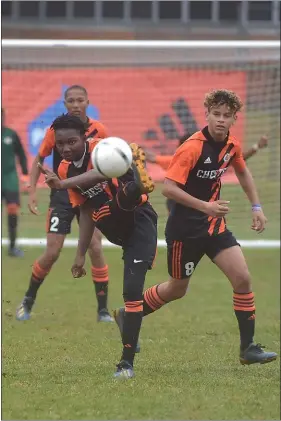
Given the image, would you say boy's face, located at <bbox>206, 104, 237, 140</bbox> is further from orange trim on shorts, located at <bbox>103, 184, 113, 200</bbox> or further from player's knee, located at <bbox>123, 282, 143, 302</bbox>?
player's knee, located at <bbox>123, 282, 143, 302</bbox>

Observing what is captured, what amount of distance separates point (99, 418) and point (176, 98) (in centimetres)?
1036

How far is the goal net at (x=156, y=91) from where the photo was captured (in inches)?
524

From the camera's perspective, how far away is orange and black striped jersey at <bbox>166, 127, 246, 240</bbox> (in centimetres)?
607

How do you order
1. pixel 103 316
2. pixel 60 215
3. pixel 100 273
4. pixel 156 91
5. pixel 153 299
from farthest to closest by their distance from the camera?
pixel 156 91, pixel 103 316, pixel 100 273, pixel 60 215, pixel 153 299

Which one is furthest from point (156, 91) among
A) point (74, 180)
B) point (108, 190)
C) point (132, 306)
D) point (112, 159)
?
point (112, 159)

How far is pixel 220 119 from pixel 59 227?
2.49 metres

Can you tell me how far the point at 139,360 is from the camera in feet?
21.5

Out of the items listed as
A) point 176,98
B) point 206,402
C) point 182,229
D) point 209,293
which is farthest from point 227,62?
point 206,402

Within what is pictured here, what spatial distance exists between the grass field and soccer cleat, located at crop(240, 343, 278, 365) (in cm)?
7

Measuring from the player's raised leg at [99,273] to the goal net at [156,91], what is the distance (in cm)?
472

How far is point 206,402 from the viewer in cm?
520

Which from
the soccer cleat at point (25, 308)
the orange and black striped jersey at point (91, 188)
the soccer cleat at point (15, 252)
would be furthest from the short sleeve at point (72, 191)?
the soccer cleat at point (15, 252)

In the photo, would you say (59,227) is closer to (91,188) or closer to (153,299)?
(153,299)

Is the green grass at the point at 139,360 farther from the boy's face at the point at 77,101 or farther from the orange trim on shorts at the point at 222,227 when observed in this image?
the boy's face at the point at 77,101
